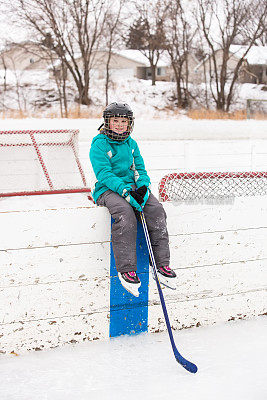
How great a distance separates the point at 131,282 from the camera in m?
1.82

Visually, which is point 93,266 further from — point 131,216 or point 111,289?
point 131,216

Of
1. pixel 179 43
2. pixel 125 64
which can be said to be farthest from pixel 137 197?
pixel 125 64

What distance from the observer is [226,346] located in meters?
2.07

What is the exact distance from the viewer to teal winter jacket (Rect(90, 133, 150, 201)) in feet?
6.34

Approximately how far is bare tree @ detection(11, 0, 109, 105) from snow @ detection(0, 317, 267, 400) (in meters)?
12.5

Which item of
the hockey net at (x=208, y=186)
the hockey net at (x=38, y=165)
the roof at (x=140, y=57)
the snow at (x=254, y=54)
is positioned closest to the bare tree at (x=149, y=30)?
the roof at (x=140, y=57)

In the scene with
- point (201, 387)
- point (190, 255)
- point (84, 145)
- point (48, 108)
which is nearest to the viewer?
point (201, 387)

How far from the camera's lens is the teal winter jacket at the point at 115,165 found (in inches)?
76.1

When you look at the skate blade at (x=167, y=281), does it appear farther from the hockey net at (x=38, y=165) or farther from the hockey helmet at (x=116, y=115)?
the hockey net at (x=38, y=165)

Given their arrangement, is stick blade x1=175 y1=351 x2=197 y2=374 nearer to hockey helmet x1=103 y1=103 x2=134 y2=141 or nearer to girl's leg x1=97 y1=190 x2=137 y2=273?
girl's leg x1=97 y1=190 x2=137 y2=273

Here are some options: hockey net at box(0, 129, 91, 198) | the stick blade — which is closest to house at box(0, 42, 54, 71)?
hockey net at box(0, 129, 91, 198)

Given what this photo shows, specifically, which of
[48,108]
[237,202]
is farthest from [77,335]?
[48,108]

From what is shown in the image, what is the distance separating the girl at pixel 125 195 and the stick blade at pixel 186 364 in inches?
13.1

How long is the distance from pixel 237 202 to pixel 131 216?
629 millimetres
